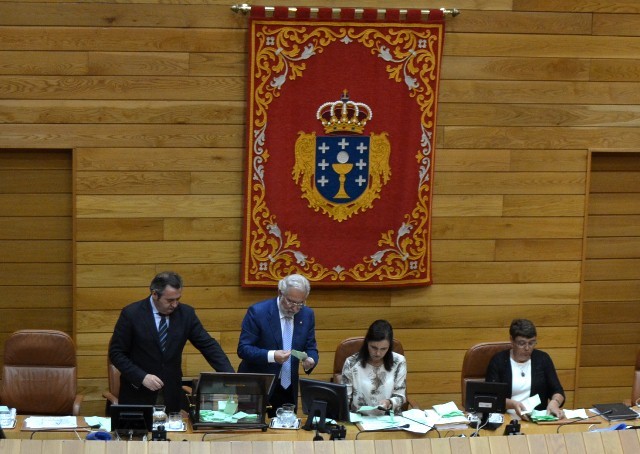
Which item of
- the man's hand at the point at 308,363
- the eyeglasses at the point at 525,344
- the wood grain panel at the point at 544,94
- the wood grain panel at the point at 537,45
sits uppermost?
the wood grain panel at the point at 537,45

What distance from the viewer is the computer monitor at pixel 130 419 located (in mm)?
5305

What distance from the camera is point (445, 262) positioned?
7332 mm

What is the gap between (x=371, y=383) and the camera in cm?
612

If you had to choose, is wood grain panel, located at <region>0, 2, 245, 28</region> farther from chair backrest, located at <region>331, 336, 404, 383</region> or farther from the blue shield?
chair backrest, located at <region>331, 336, 404, 383</region>

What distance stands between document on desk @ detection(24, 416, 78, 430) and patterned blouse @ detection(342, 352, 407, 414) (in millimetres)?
1590

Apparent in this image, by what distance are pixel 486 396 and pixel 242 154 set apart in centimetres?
241

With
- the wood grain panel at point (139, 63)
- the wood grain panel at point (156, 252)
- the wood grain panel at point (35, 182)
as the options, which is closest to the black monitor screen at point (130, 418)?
the wood grain panel at point (156, 252)

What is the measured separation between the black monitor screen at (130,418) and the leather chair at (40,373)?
1060 millimetres

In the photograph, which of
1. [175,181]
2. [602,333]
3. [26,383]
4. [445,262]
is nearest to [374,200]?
[445,262]

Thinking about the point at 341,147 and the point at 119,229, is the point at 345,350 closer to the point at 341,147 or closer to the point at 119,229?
the point at 341,147

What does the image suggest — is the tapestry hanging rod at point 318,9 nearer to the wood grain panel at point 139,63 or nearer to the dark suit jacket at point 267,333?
the wood grain panel at point 139,63

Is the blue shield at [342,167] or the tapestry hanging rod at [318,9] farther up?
the tapestry hanging rod at [318,9]

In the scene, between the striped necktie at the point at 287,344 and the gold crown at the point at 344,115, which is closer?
the striped necktie at the point at 287,344

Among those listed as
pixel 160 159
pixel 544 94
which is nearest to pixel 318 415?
pixel 160 159
